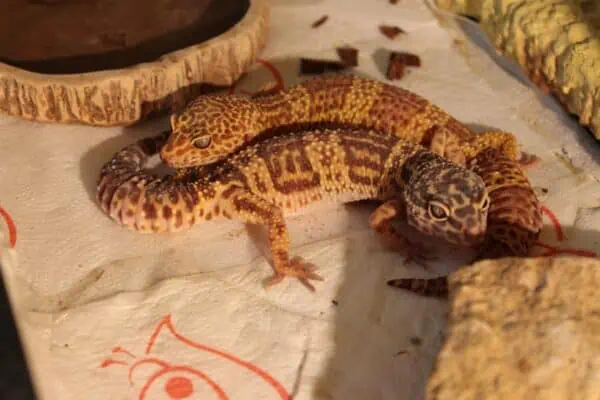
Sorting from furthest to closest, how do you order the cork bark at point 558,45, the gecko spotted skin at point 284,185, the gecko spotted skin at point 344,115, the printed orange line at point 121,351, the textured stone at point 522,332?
the cork bark at point 558,45
the gecko spotted skin at point 344,115
the gecko spotted skin at point 284,185
the printed orange line at point 121,351
the textured stone at point 522,332

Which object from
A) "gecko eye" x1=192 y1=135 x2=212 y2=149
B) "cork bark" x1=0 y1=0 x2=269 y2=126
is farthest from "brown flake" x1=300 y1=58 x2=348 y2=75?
"gecko eye" x1=192 y1=135 x2=212 y2=149

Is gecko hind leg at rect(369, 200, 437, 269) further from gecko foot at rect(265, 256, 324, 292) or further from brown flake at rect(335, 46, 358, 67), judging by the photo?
brown flake at rect(335, 46, 358, 67)

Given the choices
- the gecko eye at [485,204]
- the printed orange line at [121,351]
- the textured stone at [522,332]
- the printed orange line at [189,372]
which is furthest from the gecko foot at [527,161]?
the printed orange line at [121,351]

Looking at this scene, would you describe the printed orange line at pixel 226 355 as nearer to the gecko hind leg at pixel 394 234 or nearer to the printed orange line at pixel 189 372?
the printed orange line at pixel 189 372

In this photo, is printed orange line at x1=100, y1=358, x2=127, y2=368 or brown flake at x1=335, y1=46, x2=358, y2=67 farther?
brown flake at x1=335, y1=46, x2=358, y2=67

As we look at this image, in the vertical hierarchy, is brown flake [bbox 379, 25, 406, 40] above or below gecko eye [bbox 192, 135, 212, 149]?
above
